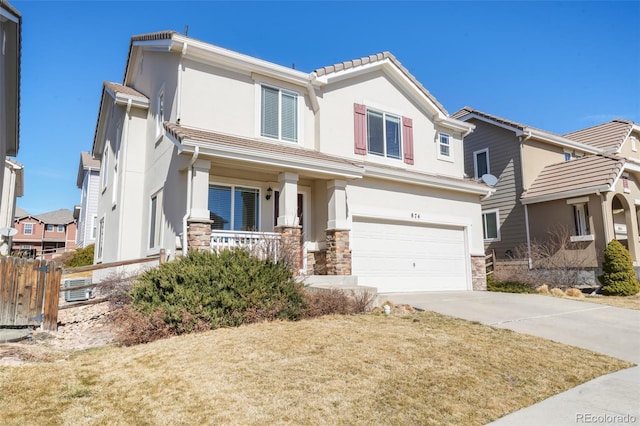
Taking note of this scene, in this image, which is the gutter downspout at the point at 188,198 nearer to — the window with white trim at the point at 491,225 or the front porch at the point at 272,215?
the front porch at the point at 272,215

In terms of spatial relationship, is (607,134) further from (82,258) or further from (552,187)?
(82,258)

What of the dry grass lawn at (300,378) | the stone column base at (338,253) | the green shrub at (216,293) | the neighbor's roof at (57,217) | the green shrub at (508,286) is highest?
the neighbor's roof at (57,217)

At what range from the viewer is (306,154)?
1241 cm

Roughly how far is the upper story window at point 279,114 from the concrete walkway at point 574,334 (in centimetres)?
619

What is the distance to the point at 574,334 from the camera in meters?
8.01

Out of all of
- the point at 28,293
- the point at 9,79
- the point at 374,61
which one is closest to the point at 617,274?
the point at 374,61

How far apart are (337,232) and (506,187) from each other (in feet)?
41.8

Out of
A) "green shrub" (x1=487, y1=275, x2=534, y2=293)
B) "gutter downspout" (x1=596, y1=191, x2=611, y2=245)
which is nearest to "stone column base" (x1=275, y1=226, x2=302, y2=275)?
"green shrub" (x1=487, y1=275, x2=534, y2=293)

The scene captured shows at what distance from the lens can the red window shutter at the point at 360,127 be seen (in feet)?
48.0

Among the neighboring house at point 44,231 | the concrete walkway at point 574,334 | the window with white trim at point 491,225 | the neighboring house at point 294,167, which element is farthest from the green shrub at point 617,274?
the neighboring house at point 44,231

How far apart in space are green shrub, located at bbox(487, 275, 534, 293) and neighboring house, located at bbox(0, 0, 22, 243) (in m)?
17.1

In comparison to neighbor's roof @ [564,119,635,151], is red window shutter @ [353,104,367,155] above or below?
below

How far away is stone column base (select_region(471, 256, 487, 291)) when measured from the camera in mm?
15867

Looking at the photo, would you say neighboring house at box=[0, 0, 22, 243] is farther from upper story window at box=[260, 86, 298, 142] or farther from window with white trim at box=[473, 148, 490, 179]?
window with white trim at box=[473, 148, 490, 179]
